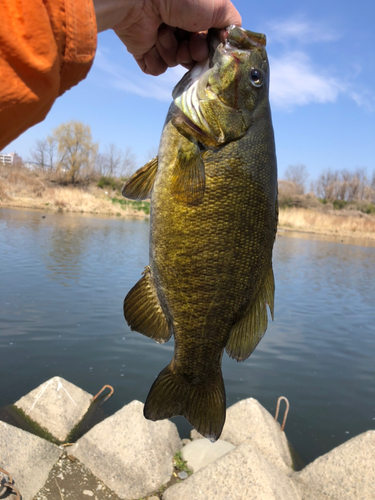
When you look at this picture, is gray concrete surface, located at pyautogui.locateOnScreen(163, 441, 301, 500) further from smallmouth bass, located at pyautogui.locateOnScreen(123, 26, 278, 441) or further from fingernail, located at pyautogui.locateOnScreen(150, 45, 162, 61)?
fingernail, located at pyautogui.locateOnScreen(150, 45, 162, 61)

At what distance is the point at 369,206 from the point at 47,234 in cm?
5567

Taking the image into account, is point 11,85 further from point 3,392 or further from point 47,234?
point 47,234

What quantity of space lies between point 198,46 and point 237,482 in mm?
4233

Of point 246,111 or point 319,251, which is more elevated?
point 246,111

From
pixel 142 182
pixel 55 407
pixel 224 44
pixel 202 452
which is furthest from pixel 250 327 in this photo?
pixel 55 407

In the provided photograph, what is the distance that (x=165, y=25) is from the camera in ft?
8.22

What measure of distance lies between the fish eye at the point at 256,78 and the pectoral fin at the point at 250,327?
99cm

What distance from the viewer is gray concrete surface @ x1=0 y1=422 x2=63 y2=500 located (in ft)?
14.8

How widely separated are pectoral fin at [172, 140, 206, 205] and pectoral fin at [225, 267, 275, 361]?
593 mm

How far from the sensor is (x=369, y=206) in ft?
210

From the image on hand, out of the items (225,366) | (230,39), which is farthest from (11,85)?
(225,366)

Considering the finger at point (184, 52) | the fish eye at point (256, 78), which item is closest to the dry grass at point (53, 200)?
the finger at point (184, 52)

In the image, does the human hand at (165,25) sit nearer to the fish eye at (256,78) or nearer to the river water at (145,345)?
the fish eye at (256,78)

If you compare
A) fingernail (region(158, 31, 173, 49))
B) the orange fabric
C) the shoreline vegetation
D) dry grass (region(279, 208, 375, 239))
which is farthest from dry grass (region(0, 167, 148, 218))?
the orange fabric
